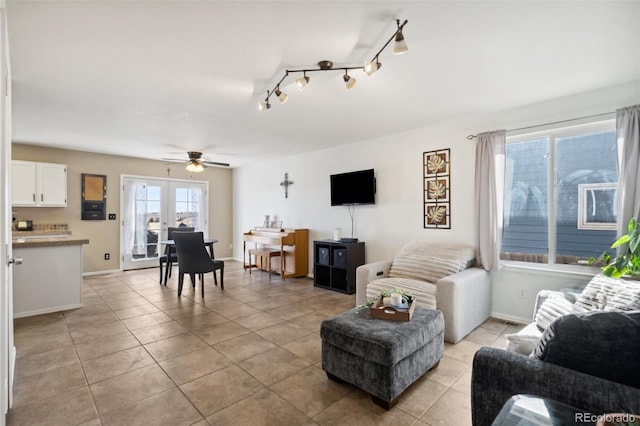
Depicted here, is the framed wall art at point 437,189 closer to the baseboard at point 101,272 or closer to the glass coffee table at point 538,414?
the glass coffee table at point 538,414

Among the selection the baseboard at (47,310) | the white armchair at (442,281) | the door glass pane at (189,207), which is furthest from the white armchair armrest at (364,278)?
the door glass pane at (189,207)

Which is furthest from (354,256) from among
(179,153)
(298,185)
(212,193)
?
(212,193)

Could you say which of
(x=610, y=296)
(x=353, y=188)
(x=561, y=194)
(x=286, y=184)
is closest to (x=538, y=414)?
(x=610, y=296)

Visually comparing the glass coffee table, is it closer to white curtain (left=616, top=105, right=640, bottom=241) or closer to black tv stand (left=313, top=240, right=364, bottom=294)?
white curtain (left=616, top=105, right=640, bottom=241)

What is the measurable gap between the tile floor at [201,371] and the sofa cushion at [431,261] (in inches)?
27.4

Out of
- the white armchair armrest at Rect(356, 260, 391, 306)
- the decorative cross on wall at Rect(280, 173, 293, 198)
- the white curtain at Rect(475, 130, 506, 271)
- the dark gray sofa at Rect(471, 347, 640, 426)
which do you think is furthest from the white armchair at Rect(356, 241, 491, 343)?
the decorative cross on wall at Rect(280, 173, 293, 198)

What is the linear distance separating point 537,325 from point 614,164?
2.04 metres

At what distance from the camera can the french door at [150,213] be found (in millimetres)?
6473

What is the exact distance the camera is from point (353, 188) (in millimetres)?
4938

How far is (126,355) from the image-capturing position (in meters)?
2.67

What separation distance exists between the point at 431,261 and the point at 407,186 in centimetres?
126

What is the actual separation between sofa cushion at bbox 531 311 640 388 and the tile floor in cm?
89

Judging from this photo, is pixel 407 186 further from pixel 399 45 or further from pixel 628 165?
pixel 399 45

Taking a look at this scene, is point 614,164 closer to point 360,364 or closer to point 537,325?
point 537,325
